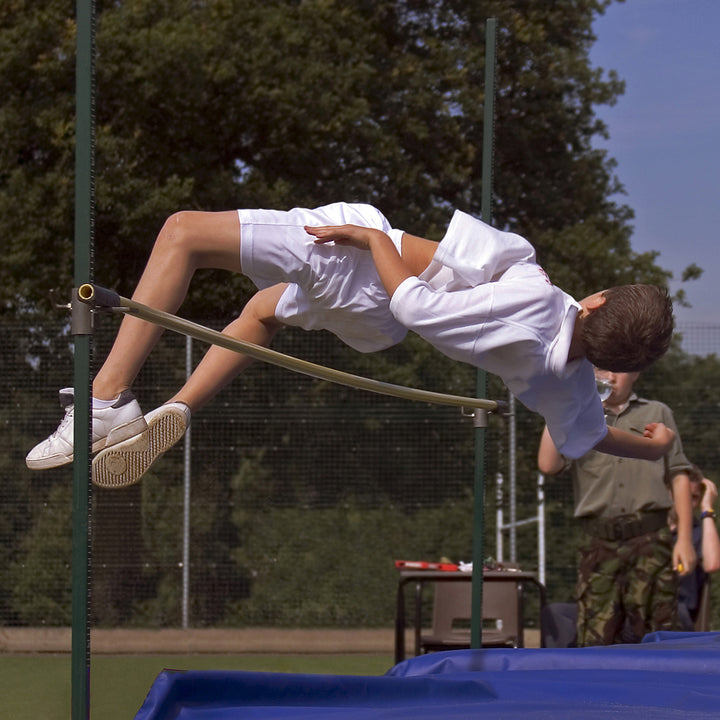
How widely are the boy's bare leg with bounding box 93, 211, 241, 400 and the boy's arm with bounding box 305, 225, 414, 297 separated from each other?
17 centimetres

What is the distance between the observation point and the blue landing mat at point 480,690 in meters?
1.80

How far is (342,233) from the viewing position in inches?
82.5

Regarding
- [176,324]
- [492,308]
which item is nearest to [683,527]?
[492,308]

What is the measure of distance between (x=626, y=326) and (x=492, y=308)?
29 centimetres

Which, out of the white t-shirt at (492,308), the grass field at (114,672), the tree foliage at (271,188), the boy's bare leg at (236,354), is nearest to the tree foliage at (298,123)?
the tree foliage at (271,188)

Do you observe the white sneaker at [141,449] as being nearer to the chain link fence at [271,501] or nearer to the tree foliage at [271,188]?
the tree foliage at [271,188]

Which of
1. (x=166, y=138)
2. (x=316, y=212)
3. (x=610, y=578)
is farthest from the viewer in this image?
(x=166, y=138)

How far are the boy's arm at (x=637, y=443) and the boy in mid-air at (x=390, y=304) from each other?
23 cm

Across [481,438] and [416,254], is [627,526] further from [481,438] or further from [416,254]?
[416,254]

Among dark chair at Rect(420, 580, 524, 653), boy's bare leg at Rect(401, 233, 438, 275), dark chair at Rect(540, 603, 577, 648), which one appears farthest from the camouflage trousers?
boy's bare leg at Rect(401, 233, 438, 275)

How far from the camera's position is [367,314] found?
2256mm

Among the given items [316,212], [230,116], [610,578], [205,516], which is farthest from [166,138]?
Result: [316,212]

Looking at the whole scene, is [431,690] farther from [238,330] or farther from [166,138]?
[166,138]

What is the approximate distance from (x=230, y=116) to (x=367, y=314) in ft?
19.5
